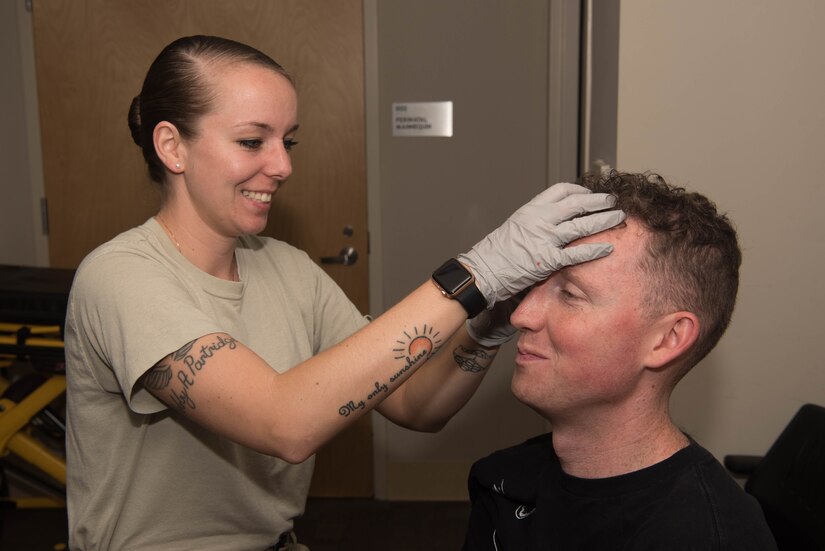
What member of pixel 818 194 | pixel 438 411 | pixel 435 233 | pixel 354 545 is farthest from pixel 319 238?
pixel 818 194

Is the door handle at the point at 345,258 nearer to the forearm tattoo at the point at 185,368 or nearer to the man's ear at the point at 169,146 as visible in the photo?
the man's ear at the point at 169,146

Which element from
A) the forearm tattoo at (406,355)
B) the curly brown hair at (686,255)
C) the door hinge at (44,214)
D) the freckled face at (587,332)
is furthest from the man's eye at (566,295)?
the door hinge at (44,214)

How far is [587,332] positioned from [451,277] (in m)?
0.23

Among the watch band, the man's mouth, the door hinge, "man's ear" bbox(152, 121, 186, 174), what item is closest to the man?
the watch band

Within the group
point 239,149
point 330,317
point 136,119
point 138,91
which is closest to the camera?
point 239,149

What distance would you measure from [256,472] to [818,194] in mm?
1359

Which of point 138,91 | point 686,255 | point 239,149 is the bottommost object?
point 686,255

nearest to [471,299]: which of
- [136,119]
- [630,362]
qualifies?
[630,362]

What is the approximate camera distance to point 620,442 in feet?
3.49

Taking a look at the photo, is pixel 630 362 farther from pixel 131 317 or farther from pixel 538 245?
pixel 131 317

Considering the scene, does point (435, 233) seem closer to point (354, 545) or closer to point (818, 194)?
point (354, 545)

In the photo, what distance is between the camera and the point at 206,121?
1.18m

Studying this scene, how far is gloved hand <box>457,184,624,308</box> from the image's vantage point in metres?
0.99

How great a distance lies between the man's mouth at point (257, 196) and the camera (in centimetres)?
124
